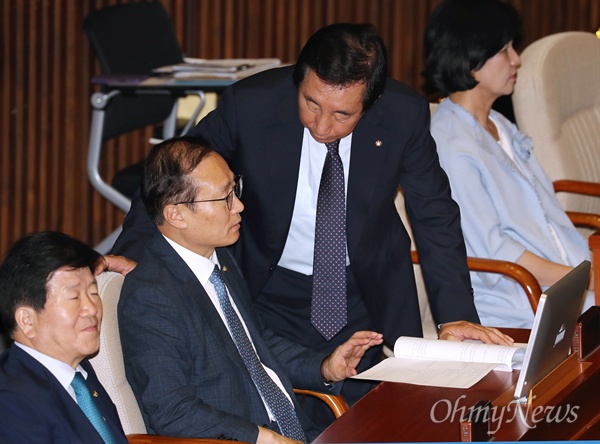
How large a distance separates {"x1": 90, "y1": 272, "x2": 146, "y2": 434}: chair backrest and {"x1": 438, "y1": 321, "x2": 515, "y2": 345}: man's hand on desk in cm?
81

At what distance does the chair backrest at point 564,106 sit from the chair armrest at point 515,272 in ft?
3.72

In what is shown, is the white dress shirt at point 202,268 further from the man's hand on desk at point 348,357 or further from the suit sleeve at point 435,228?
the suit sleeve at point 435,228

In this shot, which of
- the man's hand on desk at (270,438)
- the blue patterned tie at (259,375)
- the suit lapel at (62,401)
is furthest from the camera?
the blue patterned tie at (259,375)

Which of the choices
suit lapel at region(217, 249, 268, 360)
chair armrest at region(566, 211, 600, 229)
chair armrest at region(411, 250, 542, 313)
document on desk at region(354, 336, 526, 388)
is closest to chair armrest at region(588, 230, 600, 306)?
chair armrest at region(411, 250, 542, 313)

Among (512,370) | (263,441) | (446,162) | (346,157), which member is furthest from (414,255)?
(263,441)

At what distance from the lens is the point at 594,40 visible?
5.12 metres

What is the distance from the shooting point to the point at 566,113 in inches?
189

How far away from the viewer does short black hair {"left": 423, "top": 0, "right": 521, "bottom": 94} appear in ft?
12.9

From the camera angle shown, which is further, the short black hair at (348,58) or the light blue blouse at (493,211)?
the light blue blouse at (493,211)

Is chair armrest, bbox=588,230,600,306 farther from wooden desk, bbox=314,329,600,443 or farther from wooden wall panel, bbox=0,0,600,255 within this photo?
wooden wall panel, bbox=0,0,600,255

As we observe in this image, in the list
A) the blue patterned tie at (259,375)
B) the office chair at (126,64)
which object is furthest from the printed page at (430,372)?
the office chair at (126,64)

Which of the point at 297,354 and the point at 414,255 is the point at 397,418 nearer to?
the point at 297,354

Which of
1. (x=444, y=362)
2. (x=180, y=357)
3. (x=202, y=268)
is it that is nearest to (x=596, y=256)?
(x=444, y=362)

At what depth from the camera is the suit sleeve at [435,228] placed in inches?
127
